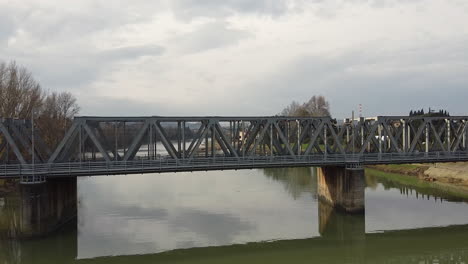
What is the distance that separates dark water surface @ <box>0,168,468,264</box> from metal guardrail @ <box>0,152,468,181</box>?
497 centimetres

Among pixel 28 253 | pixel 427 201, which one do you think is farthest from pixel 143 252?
pixel 427 201

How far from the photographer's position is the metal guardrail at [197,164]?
98.3ft

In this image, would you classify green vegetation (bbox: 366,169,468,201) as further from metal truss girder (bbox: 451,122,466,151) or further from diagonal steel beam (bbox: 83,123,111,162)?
diagonal steel beam (bbox: 83,123,111,162)

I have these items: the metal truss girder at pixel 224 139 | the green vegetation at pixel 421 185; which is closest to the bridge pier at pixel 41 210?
the metal truss girder at pixel 224 139

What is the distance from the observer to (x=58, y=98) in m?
74.4

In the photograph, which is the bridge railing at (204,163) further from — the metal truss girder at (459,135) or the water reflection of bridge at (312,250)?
the water reflection of bridge at (312,250)

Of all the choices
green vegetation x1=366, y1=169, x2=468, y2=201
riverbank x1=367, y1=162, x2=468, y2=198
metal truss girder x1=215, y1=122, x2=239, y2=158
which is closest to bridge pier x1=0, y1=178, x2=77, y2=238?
metal truss girder x1=215, y1=122, x2=239, y2=158

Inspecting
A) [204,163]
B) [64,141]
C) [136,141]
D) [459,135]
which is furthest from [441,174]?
[64,141]

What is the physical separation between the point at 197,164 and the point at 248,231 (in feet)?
23.5

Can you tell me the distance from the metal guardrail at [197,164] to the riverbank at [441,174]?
12.0 metres

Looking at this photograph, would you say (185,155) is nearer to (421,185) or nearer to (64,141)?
(64,141)

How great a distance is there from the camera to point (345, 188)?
37.2m

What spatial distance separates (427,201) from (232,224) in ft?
81.5

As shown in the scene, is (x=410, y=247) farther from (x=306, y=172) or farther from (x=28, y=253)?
(x=306, y=172)
